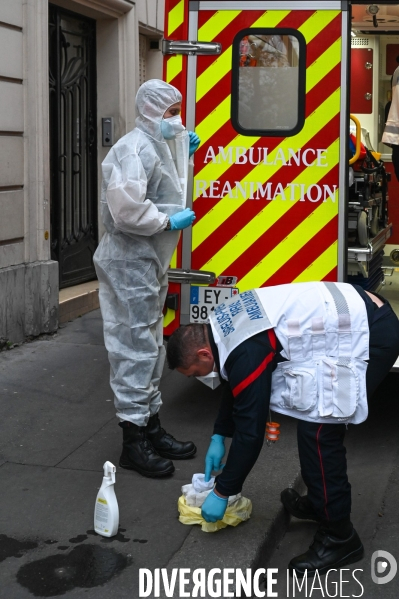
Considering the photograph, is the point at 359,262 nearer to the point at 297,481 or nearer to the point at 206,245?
the point at 206,245

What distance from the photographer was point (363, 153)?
685cm

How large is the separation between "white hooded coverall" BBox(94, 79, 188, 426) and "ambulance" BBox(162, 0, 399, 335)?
741 millimetres

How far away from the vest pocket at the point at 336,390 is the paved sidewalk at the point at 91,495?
68 cm

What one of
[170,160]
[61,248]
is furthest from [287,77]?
[61,248]

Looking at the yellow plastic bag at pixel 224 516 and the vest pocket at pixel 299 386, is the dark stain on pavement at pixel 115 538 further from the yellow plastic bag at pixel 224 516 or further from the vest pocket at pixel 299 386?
the vest pocket at pixel 299 386

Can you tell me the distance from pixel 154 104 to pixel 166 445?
68.1 inches

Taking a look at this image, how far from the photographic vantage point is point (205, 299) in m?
5.31

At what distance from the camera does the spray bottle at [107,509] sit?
12.3ft

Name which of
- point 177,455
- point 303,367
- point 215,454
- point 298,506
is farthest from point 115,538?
point 303,367

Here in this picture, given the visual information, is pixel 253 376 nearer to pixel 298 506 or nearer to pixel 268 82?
pixel 298 506

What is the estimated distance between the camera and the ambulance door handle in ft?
16.8

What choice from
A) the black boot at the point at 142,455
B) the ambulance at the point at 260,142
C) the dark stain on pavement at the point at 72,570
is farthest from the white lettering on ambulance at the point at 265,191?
the dark stain on pavement at the point at 72,570

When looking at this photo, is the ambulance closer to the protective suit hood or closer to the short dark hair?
the protective suit hood

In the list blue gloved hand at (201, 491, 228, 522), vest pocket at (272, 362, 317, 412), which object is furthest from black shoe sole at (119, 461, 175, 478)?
vest pocket at (272, 362, 317, 412)
